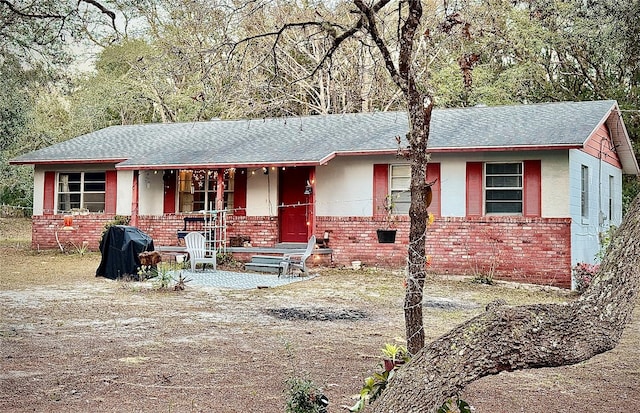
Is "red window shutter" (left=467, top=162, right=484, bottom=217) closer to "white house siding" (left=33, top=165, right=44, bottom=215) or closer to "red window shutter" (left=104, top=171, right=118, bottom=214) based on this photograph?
"red window shutter" (left=104, top=171, right=118, bottom=214)

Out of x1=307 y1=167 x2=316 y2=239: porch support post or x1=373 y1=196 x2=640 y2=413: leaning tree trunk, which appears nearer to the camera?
x1=373 y1=196 x2=640 y2=413: leaning tree trunk

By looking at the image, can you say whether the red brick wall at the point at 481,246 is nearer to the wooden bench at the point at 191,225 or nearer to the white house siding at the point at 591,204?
the white house siding at the point at 591,204

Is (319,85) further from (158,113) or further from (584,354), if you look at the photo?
(584,354)

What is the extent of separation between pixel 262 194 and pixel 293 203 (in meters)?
0.90

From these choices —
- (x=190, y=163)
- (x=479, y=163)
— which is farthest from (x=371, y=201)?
(x=190, y=163)

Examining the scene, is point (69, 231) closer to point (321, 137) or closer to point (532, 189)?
point (321, 137)

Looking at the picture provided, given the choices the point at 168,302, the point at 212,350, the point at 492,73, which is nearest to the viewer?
the point at 212,350

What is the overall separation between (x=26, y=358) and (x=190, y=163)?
36.2 feet

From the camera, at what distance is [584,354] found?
9.23 ft

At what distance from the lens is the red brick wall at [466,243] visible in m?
14.8

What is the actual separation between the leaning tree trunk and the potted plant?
12831 millimetres

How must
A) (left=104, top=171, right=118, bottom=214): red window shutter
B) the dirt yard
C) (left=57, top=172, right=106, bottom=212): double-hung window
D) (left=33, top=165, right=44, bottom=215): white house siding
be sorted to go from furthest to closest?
(left=33, top=165, right=44, bottom=215): white house siding
(left=57, top=172, right=106, bottom=212): double-hung window
(left=104, top=171, right=118, bottom=214): red window shutter
the dirt yard

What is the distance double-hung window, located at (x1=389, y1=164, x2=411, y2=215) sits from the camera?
16641 mm

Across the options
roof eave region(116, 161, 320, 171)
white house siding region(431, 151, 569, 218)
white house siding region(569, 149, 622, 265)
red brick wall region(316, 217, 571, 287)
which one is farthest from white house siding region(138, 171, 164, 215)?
white house siding region(569, 149, 622, 265)
